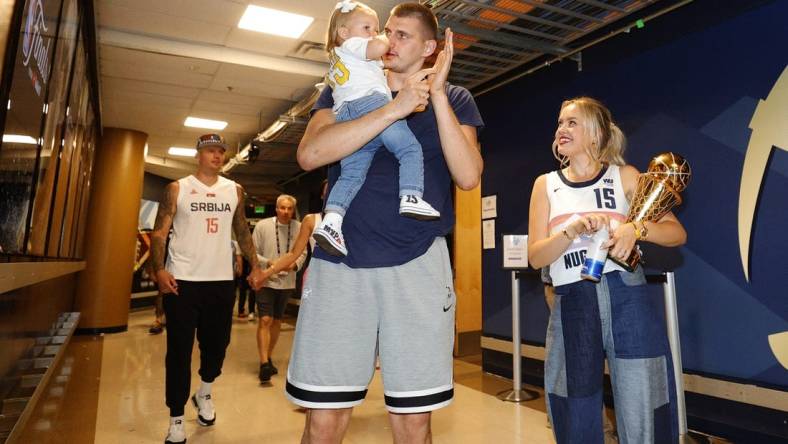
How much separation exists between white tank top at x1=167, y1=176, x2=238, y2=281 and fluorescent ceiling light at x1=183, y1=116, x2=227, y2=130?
18.4 ft

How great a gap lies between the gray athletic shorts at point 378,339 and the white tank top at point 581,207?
28.3 inches

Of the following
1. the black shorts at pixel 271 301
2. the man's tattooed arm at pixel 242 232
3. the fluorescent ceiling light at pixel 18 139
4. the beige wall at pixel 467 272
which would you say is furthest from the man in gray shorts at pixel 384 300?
the beige wall at pixel 467 272

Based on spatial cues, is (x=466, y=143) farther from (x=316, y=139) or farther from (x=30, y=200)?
(x=30, y=200)

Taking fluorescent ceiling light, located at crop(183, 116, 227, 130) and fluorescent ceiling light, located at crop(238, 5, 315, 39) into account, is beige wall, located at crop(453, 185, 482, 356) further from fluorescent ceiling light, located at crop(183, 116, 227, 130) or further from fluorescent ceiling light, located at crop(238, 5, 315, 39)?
fluorescent ceiling light, located at crop(183, 116, 227, 130)

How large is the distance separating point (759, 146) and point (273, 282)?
3.87 m

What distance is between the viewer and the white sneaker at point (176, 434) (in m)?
2.81

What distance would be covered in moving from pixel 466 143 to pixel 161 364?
16.5 ft

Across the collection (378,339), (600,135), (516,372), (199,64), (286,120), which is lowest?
(516,372)

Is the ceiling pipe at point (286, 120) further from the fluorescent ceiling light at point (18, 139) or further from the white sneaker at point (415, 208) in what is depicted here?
the white sneaker at point (415, 208)

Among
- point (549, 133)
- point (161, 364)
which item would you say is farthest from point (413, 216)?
point (161, 364)

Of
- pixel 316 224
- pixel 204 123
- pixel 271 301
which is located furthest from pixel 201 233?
pixel 204 123

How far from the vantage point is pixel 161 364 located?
5.21 metres

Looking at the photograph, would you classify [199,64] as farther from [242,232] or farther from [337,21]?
[337,21]

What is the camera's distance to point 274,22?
4961mm
